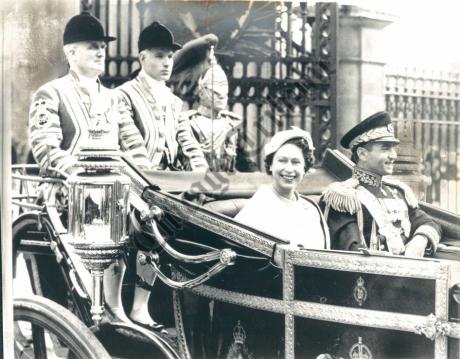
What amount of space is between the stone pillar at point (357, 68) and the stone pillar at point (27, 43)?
1.26 metres

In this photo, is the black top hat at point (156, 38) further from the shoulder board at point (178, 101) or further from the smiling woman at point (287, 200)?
the smiling woman at point (287, 200)

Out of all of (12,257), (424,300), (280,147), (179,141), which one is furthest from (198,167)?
(424,300)

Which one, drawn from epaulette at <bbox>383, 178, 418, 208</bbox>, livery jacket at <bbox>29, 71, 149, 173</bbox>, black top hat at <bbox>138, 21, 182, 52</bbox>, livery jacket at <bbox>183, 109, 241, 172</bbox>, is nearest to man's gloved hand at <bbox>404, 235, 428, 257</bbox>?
epaulette at <bbox>383, 178, 418, 208</bbox>

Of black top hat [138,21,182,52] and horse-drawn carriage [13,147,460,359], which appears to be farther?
black top hat [138,21,182,52]

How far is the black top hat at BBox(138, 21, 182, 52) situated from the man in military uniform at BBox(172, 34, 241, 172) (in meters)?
0.06

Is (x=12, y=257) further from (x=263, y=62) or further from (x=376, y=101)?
(x=376, y=101)

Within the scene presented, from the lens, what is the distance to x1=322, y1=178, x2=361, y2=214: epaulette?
10.6ft

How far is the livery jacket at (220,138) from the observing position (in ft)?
11.0

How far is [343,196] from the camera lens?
128 inches

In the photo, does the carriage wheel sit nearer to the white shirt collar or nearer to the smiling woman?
the smiling woman

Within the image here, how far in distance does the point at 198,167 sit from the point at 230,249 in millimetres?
554

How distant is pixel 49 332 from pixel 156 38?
1.44 metres

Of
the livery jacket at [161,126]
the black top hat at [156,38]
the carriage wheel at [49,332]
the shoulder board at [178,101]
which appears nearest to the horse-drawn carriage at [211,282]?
the carriage wheel at [49,332]

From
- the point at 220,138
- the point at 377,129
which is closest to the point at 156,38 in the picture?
the point at 220,138
